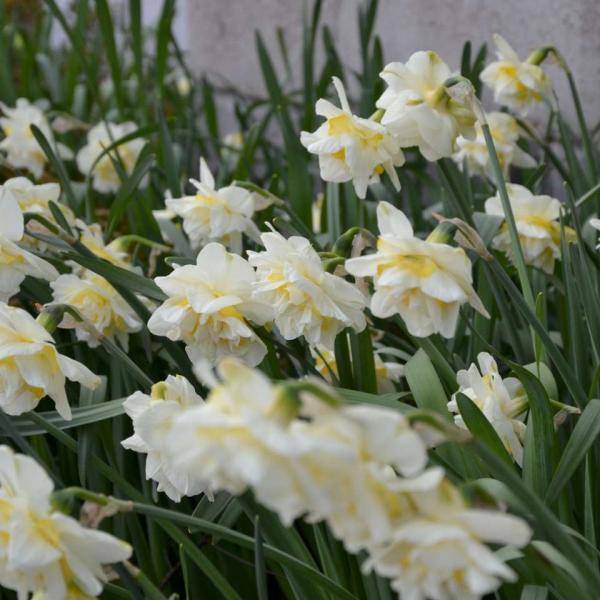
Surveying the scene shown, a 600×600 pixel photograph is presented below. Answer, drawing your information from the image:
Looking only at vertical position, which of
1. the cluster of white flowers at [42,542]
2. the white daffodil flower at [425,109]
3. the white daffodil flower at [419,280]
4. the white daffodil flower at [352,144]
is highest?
the white daffodil flower at [425,109]

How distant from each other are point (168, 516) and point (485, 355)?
0.45 m

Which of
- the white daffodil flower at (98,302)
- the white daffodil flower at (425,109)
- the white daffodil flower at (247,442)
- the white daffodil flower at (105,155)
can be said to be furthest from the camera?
the white daffodil flower at (105,155)

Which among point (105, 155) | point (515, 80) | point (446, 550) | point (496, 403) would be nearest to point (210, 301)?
point (496, 403)

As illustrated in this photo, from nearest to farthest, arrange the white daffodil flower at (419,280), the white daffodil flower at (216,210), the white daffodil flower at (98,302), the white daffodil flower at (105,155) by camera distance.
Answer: the white daffodil flower at (419,280) → the white daffodil flower at (98,302) → the white daffodil flower at (216,210) → the white daffodil flower at (105,155)

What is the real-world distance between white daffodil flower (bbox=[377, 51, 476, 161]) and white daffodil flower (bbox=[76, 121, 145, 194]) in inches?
45.5

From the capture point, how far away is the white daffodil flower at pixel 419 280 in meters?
0.96

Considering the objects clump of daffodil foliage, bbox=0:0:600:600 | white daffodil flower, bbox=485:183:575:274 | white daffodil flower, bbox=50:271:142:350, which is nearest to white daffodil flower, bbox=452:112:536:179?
clump of daffodil foliage, bbox=0:0:600:600

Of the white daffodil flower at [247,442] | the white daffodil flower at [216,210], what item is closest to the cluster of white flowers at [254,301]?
the white daffodil flower at [216,210]

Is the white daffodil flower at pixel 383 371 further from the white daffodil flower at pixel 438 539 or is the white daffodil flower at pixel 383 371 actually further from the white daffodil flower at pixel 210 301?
the white daffodil flower at pixel 438 539

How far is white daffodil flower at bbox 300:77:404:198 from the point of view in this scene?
1.22 metres

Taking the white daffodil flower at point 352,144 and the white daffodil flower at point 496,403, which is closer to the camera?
the white daffodil flower at point 496,403

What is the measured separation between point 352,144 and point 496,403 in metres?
0.34

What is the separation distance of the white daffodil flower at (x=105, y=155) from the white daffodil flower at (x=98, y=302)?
3.00ft

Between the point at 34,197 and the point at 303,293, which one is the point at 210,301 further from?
the point at 34,197
